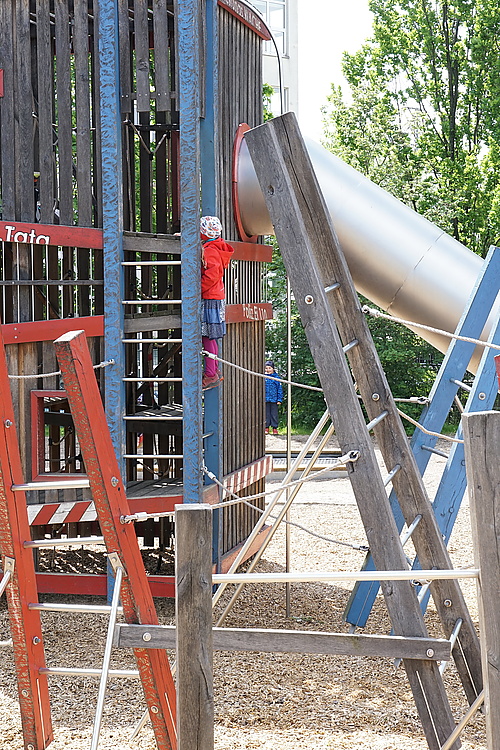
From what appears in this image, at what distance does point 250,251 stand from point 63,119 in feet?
6.57

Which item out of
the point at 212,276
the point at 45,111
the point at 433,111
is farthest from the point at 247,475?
the point at 433,111

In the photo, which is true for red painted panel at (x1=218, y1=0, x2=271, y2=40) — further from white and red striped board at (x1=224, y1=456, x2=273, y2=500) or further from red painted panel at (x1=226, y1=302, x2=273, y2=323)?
white and red striped board at (x1=224, y1=456, x2=273, y2=500)

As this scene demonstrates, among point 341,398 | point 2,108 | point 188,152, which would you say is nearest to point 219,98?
point 188,152

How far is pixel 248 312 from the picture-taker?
7363 millimetres

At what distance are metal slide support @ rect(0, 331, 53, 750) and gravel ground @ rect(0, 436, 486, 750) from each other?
117 cm

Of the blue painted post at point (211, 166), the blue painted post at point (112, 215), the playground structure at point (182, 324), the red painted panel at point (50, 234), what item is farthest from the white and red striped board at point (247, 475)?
the red painted panel at point (50, 234)

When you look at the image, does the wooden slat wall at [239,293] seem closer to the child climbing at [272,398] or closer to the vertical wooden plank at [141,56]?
the vertical wooden plank at [141,56]

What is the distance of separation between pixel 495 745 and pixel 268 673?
3367mm

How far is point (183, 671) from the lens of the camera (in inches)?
85.7

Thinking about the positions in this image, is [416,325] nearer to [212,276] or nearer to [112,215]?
[212,276]

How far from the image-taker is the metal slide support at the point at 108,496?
116 inches

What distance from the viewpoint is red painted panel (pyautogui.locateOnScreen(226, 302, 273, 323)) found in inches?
272

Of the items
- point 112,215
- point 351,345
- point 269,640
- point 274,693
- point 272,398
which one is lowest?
point 274,693

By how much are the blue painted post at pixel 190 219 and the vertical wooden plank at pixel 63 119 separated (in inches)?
33.6
